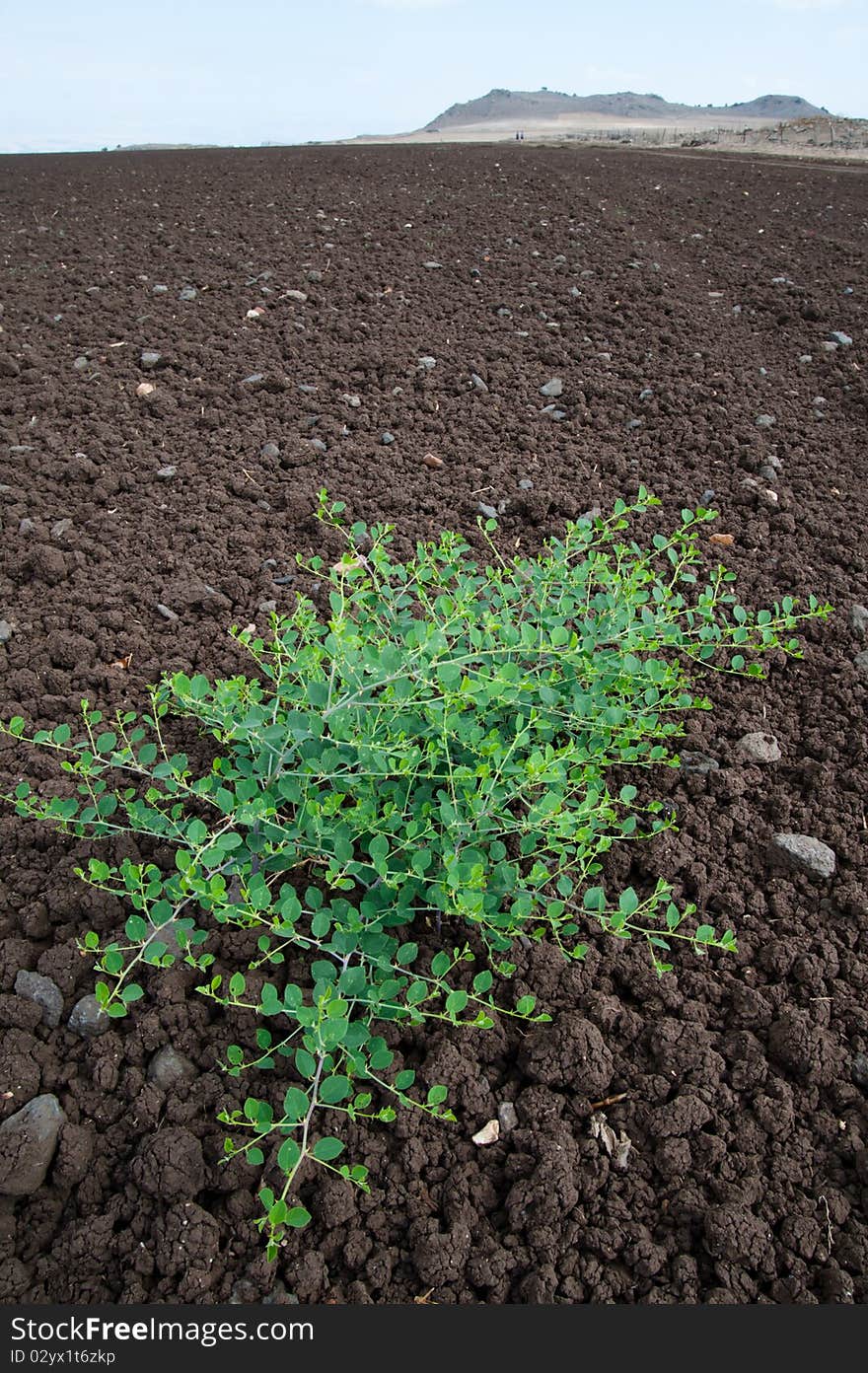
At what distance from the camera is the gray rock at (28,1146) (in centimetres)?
150

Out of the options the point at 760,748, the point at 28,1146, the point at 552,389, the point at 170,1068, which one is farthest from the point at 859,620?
the point at 28,1146

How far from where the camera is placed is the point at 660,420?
4129mm

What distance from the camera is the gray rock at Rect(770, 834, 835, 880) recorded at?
2.17 meters

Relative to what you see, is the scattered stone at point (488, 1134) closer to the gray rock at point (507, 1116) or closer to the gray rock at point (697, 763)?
the gray rock at point (507, 1116)

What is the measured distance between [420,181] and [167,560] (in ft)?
20.6

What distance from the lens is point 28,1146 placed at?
1.52m

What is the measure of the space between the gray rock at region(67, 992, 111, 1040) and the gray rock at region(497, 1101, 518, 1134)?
80 centimetres

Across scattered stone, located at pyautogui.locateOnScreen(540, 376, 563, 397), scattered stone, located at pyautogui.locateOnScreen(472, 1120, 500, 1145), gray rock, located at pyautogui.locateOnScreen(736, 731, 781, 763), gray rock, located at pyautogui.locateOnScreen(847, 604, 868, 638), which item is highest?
scattered stone, located at pyautogui.locateOnScreen(540, 376, 563, 397)

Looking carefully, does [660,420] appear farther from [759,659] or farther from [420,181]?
[420,181]

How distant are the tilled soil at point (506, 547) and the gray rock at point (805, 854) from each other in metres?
0.03

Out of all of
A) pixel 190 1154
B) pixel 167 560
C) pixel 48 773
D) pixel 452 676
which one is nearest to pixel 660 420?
pixel 167 560

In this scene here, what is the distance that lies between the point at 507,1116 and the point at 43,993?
961 millimetres

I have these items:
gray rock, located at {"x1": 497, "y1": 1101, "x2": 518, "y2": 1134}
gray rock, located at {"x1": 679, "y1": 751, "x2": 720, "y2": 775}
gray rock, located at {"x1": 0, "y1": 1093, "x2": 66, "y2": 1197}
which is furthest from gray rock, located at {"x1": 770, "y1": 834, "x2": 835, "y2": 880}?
gray rock, located at {"x1": 0, "y1": 1093, "x2": 66, "y2": 1197}

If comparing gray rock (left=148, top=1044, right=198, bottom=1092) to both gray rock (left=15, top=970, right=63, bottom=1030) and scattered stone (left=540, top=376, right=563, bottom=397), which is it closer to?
gray rock (left=15, top=970, right=63, bottom=1030)
